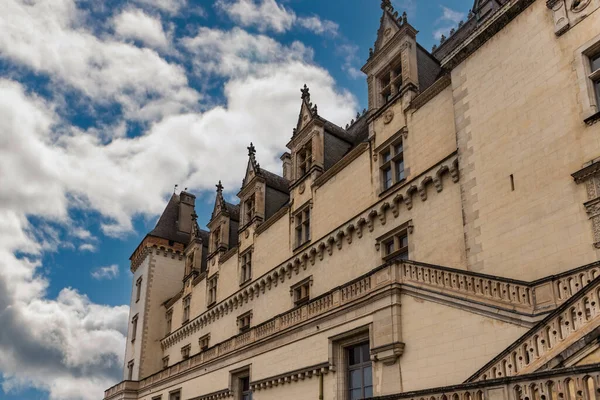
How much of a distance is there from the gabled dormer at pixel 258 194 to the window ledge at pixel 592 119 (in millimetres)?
20074

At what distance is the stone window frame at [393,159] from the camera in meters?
20.8

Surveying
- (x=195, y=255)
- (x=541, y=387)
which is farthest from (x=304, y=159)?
(x=541, y=387)

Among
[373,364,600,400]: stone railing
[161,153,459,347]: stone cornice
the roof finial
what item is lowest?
[373,364,600,400]: stone railing

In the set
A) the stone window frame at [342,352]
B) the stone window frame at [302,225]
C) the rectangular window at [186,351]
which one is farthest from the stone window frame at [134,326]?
the stone window frame at [342,352]

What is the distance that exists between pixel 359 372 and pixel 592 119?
9.64 m

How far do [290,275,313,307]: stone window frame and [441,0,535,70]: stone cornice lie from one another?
431 inches

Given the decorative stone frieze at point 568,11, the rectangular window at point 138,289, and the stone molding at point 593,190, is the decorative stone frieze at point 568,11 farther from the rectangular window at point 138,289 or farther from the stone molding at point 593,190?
the rectangular window at point 138,289

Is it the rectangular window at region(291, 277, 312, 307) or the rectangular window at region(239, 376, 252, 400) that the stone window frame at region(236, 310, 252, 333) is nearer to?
the rectangular window at region(291, 277, 312, 307)

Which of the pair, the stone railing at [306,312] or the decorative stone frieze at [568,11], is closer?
the decorative stone frieze at [568,11]

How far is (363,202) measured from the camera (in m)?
22.1

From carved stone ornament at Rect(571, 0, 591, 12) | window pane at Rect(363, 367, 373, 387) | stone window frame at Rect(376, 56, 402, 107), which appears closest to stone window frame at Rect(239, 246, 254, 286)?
stone window frame at Rect(376, 56, 402, 107)

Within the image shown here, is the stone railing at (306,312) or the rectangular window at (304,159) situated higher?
the rectangular window at (304,159)

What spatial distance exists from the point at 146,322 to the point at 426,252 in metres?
30.5

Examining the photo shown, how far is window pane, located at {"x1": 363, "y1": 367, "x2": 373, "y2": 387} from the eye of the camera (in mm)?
16792
